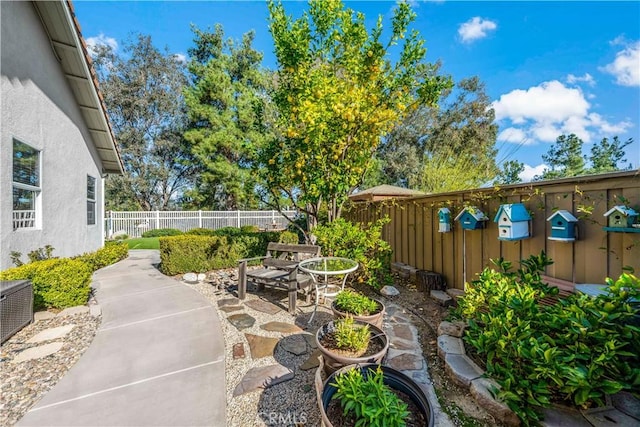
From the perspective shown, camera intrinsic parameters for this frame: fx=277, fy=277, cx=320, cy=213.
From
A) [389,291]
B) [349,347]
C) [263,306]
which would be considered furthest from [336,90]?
[349,347]

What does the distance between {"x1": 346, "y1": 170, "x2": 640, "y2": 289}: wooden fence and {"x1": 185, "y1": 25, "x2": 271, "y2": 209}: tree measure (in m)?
12.9

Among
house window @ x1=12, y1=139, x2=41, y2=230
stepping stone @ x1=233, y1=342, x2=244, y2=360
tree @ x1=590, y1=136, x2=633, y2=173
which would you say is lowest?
stepping stone @ x1=233, y1=342, x2=244, y2=360

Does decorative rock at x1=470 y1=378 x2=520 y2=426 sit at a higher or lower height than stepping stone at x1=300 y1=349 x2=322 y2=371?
higher

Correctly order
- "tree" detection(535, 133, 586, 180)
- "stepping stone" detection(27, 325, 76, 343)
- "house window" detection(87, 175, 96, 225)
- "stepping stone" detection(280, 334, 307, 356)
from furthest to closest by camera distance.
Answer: "tree" detection(535, 133, 586, 180)
"house window" detection(87, 175, 96, 225)
"stepping stone" detection(27, 325, 76, 343)
"stepping stone" detection(280, 334, 307, 356)

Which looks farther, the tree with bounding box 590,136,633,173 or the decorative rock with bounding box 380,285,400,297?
the tree with bounding box 590,136,633,173

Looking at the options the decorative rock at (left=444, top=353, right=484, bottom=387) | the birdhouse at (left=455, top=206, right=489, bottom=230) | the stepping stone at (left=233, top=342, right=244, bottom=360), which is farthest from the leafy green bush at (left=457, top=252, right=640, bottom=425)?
the stepping stone at (left=233, top=342, right=244, bottom=360)

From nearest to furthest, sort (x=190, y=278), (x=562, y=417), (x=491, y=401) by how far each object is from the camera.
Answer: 1. (x=562, y=417)
2. (x=491, y=401)
3. (x=190, y=278)

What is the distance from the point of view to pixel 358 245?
4648mm

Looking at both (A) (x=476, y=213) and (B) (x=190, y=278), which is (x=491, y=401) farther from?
(B) (x=190, y=278)

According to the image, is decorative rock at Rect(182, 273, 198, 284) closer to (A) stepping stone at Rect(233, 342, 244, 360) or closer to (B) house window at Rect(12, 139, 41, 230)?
(B) house window at Rect(12, 139, 41, 230)

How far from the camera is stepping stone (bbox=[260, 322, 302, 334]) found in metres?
3.43

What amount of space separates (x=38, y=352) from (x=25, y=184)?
3.04 metres

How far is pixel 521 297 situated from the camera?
87.1 inches

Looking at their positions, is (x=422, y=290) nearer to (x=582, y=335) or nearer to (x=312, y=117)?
(x=582, y=335)
